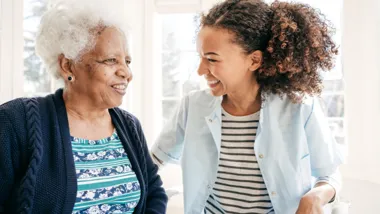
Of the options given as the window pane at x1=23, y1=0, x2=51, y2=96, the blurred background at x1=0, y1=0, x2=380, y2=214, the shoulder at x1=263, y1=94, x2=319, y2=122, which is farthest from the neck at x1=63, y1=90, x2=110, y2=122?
the window pane at x1=23, y1=0, x2=51, y2=96

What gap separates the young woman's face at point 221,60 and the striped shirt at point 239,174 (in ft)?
0.46

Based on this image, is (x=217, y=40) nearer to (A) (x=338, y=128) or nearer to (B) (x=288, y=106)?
(B) (x=288, y=106)

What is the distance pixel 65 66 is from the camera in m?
1.21

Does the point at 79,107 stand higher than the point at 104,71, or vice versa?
the point at 104,71

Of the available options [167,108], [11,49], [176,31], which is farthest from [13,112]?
[176,31]

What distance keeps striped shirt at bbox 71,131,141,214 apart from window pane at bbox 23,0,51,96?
5.53 ft

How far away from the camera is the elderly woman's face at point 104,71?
1.18 m

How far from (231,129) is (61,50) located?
679 millimetres

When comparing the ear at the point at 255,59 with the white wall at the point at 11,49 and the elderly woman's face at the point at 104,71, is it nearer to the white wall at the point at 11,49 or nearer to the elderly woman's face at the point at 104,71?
the elderly woman's face at the point at 104,71

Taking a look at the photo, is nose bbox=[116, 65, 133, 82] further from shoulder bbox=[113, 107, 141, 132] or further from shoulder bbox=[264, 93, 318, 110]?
shoulder bbox=[264, 93, 318, 110]

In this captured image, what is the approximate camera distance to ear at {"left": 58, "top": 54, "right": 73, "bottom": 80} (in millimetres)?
1208

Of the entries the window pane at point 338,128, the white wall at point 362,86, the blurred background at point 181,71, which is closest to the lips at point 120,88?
the blurred background at point 181,71

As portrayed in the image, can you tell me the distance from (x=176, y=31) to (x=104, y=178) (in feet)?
6.48

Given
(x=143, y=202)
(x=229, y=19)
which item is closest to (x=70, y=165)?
(x=143, y=202)
